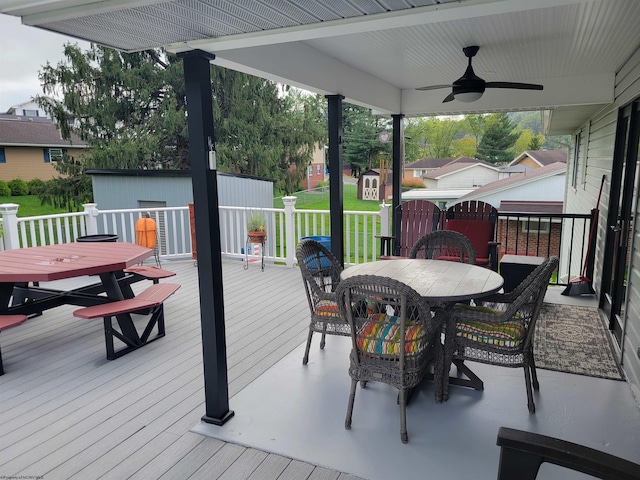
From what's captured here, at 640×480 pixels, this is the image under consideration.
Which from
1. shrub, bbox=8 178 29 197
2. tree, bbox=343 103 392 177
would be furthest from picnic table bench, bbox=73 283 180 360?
tree, bbox=343 103 392 177

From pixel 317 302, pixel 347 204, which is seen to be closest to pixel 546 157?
pixel 347 204

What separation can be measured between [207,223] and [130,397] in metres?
1.45

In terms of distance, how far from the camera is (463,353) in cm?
288

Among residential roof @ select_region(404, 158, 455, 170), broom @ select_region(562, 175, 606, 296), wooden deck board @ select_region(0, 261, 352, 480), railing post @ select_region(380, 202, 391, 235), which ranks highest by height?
residential roof @ select_region(404, 158, 455, 170)

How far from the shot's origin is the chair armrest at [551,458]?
115 centimetres

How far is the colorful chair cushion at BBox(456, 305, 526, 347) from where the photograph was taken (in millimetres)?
2750

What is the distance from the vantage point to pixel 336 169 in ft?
14.9

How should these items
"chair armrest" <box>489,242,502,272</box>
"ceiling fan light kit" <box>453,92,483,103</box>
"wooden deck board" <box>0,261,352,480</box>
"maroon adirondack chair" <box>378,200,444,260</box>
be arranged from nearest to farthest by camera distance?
1. "wooden deck board" <box>0,261,352,480</box>
2. "ceiling fan light kit" <box>453,92,483,103</box>
3. "chair armrest" <box>489,242,502,272</box>
4. "maroon adirondack chair" <box>378,200,444,260</box>

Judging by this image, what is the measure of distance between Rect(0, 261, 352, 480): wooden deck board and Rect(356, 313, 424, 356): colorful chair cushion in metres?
0.68

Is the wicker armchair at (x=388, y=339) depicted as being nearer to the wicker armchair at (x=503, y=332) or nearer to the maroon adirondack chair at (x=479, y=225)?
the wicker armchair at (x=503, y=332)

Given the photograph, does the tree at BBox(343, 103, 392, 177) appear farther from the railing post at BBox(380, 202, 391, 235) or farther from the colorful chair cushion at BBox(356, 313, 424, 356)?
the colorful chair cushion at BBox(356, 313, 424, 356)

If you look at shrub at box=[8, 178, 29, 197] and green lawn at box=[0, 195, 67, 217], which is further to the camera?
shrub at box=[8, 178, 29, 197]

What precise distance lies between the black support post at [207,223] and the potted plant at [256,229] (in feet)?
13.5

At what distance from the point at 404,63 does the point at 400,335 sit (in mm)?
3295
